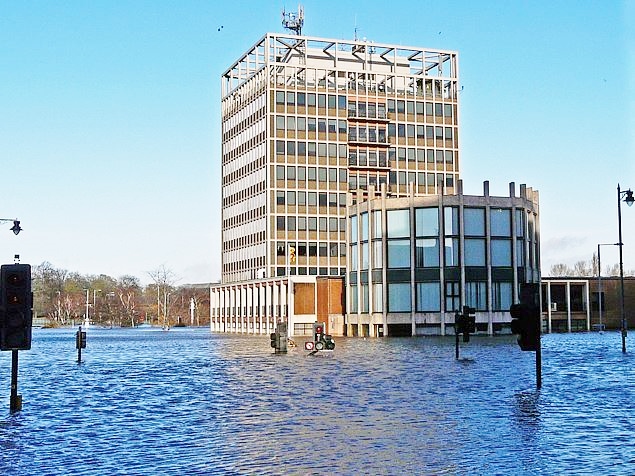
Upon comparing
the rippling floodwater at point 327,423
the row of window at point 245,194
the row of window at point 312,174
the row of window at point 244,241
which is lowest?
the rippling floodwater at point 327,423

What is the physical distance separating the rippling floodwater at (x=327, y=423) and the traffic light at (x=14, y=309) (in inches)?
79.3

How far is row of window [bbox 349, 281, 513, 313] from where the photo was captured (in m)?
101

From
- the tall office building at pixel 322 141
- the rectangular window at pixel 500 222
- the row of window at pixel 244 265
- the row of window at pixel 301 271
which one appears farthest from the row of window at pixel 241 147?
the rectangular window at pixel 500 222

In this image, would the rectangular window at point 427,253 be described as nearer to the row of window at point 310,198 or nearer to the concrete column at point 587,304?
the row of window at point 310,198

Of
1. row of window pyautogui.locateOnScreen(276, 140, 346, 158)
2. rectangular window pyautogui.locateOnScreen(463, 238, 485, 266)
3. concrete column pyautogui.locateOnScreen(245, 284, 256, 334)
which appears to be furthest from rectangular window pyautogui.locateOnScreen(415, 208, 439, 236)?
concrete column pyautogui.locateOnScreen(245, 284, 256, 334)

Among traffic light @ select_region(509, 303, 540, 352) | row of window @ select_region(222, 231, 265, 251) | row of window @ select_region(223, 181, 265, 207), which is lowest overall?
traffic light @ select_region(509, 303, 540, 352)

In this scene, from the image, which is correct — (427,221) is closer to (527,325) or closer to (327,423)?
(527,325)

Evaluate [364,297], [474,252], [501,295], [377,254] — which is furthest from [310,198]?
[501,295]

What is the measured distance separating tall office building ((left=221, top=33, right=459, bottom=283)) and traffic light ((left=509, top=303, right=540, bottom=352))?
10774 cm

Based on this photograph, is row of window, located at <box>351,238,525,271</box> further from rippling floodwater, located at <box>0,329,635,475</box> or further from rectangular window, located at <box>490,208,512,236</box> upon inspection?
rippling floodwater, located at <box>0,329,635,475</box>

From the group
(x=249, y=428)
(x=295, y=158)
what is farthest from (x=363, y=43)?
(x=249, y=428)

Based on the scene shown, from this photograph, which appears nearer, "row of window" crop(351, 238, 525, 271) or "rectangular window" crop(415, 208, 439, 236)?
"rectangular window" crop(415, 208, 439, 236)

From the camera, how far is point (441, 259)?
100312mm

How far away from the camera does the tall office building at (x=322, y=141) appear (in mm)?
142000
